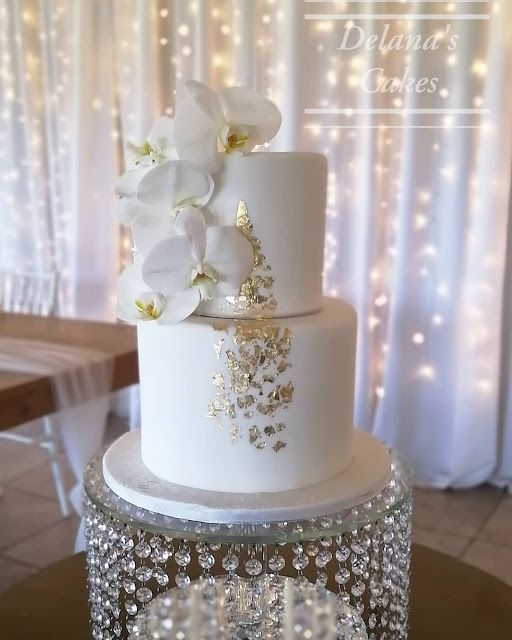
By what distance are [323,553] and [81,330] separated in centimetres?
177

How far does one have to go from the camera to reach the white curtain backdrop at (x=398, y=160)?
8.16 ft

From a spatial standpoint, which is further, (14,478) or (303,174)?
(14,478)

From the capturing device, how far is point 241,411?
989 millimetres

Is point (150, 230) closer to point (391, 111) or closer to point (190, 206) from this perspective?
point (190, 206)

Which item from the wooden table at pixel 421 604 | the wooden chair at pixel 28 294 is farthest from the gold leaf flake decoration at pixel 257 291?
the wooden chair at pixel 28 294

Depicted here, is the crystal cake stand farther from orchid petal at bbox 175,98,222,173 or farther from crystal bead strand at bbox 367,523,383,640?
orchid petal at bbox 175,98,222,173

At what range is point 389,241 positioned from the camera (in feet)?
8.94

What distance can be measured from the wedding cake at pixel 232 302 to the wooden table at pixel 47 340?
0.97 meters

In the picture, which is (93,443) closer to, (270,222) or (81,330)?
(81,330)

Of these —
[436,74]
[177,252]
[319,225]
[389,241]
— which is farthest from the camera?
[389,241]

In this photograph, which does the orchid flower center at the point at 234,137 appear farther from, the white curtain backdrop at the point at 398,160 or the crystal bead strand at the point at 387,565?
the white curtain backdrop at the point at 398,160

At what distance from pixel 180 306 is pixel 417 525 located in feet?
5.88

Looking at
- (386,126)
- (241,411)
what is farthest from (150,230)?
(386,126)

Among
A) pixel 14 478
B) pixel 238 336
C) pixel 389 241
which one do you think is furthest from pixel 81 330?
pixel 238 336
